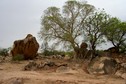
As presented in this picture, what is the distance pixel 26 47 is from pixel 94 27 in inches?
324

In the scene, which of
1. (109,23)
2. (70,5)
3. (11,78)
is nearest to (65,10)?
(70,5)

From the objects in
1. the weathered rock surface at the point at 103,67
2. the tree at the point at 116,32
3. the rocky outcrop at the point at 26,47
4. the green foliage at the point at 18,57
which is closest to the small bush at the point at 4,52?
the rocky outcrop at the point at 26,47

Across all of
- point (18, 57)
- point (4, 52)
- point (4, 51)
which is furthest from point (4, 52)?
point (18, 57)

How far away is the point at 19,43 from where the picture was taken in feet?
104

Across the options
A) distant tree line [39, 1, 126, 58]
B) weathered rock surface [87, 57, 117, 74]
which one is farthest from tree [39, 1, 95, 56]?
weathered rock surface [87, 57, 117, 74]

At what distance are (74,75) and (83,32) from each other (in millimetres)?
13676

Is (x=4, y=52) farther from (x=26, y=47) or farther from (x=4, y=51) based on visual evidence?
(x=26, y=47)

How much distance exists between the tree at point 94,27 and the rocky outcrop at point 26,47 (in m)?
6.25

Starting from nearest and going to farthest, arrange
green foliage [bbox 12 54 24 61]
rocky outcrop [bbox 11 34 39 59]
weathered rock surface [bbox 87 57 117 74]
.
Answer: weathered rock surface [bbox 87 57 117 74] < green foliage [bbox 12 54 24 61] < rocky outcrop [bbox 11 34 39 59]

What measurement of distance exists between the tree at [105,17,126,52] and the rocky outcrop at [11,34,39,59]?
28.4 ft

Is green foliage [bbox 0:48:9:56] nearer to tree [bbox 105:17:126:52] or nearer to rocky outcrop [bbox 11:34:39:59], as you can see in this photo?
rocky outcrop [bbox 11:34:39:59]

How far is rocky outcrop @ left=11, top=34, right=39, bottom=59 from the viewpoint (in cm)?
3103

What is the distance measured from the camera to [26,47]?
102ft

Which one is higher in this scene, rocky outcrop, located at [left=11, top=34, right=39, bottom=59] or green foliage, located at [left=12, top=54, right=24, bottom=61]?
rocky outcrop, located at [left=11, top=34, right=39, bottom=59]
